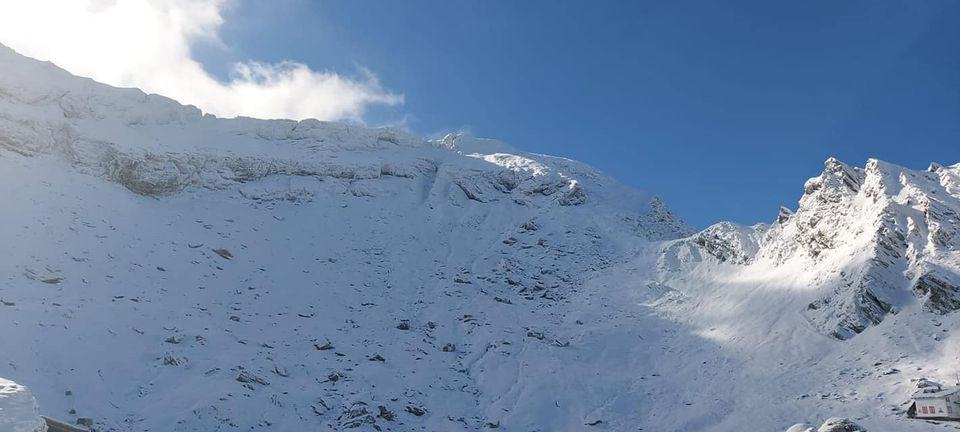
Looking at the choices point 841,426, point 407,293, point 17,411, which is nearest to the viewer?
point 17,411

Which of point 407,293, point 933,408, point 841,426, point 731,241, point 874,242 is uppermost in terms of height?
point 731,241

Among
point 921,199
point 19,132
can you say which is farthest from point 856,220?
point 19,132

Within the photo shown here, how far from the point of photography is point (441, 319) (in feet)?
128

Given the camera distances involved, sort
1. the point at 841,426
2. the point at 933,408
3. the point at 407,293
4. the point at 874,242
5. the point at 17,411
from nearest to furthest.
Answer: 1. the point at 17,411
2. the point at 841,426
3. the point at 933,408
4. the point at 874,242
5. the point at 407,293

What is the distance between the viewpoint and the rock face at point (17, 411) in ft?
38.0

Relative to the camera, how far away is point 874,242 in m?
33.2

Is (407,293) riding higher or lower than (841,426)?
higher

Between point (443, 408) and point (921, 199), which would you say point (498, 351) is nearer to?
point (443, 408)

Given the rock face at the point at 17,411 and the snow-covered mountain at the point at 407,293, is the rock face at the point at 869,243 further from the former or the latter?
the rock face at the point at 17,411

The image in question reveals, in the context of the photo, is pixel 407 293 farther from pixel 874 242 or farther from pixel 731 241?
pixel 874 242

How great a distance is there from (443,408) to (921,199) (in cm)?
2714

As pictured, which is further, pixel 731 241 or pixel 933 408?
pixel 731 241

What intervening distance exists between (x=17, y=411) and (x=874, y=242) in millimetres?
35576

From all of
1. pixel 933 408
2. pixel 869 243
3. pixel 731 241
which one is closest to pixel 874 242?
pixel 869 243
